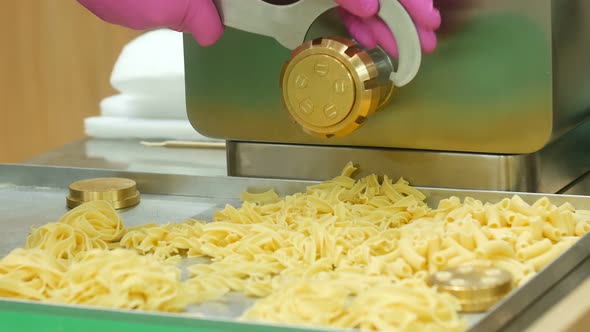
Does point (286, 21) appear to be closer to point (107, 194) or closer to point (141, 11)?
point (141, 11)

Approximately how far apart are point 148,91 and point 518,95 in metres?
0.63

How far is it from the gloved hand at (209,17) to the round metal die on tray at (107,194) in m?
0.17

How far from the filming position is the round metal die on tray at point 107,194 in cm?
108

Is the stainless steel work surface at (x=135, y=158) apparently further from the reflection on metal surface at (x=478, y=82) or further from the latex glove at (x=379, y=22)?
the latex glove at (x=379, y=22)

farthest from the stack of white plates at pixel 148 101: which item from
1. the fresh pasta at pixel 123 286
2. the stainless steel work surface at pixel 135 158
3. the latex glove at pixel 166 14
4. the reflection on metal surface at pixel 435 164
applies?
the fresh pasta at pixel 123 286

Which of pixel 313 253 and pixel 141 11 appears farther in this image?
pixel 141 11

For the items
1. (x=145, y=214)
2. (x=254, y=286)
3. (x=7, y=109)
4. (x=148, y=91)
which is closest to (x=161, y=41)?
(x=148, y=91)

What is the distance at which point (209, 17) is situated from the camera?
101 centimetres

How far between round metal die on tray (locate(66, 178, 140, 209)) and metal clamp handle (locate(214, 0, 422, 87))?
19 cm

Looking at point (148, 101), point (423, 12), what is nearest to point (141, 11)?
point (423, 12)

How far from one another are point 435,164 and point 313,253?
24 cm

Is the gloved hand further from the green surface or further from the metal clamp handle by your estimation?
the green surface

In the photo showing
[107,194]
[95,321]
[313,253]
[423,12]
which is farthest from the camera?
[107,194]

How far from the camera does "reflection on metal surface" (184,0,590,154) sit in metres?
0.96
